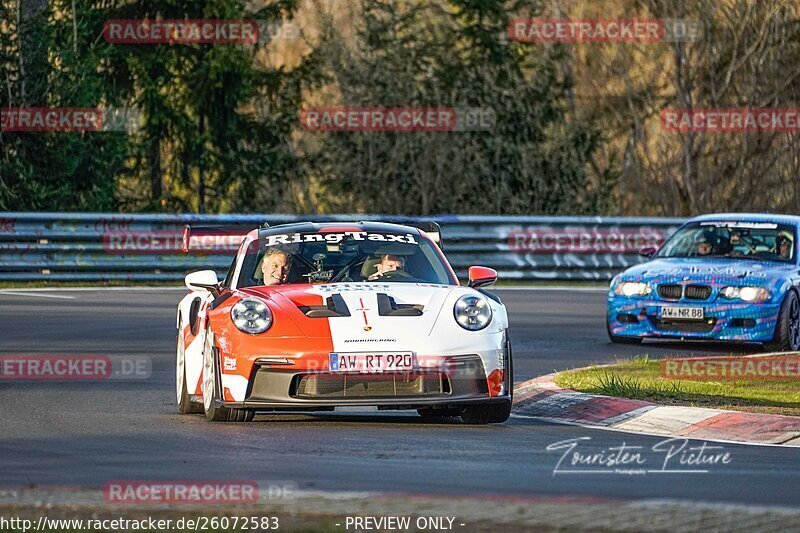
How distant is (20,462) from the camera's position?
9750 millimetres

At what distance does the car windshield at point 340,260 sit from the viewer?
41.7 feet

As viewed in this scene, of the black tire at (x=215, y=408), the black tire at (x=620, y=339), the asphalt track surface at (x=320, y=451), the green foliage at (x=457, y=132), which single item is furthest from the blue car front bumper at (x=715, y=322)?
the green foliage at (x=457, y=132)

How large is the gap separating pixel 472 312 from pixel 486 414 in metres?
0.70

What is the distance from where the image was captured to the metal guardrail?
2656 cm

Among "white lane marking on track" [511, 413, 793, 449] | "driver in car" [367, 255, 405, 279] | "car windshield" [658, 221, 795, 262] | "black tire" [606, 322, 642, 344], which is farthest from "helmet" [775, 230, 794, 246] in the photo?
"driver in car" [367, 255, 405, 279]

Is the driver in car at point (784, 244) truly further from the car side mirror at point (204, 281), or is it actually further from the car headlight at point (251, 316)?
the car headlight at point (251, 316)

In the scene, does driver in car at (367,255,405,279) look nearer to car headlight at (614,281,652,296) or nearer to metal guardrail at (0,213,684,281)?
car headlight at (614,281,652,296)

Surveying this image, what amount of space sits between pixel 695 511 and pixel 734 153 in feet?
102

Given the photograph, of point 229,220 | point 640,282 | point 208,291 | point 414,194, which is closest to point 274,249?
point 208,291

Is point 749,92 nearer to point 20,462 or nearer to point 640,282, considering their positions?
point 640,282

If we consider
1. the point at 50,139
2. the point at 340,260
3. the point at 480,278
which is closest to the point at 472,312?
the point at 480,278

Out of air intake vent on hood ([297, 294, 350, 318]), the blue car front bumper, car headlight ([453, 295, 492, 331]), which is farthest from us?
the blue car front bumper

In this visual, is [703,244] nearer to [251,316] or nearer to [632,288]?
[632,288]

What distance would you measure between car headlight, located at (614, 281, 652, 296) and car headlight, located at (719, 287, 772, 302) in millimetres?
818
